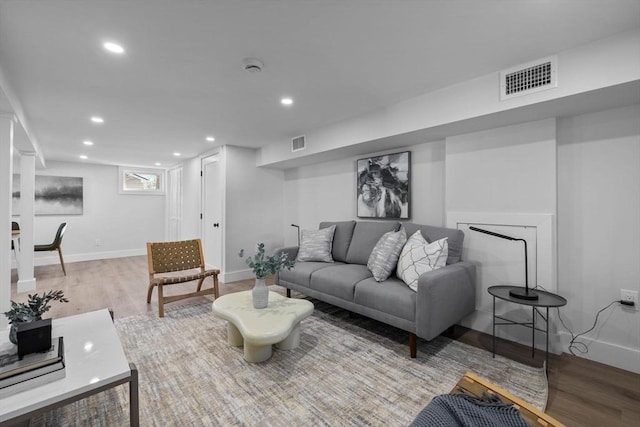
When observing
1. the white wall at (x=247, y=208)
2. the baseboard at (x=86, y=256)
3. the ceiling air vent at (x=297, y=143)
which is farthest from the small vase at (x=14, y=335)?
the baseboard at (x=86, y=256)

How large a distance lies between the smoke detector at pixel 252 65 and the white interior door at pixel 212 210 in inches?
112

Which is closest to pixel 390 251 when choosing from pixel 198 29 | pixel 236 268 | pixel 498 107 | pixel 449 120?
pixel 449 120

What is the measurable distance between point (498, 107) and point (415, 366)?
6.69ft

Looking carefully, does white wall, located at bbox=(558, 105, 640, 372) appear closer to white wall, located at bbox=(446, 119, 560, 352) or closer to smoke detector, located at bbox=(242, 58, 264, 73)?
white wall, located at bbox=(446, 119, 560, 352)

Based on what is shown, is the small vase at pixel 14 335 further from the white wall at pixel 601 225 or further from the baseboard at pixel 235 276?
the white wall at pixel 601 225

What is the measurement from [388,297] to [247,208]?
10.2 feet

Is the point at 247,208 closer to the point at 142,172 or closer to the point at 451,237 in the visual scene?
the point at 451,237

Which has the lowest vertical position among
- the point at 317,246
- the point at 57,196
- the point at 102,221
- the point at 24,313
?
the point at 24,313

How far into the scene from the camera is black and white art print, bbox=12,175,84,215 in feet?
19.4

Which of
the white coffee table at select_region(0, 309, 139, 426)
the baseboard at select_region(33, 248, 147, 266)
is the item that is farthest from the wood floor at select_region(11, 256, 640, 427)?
the white coffee table at select_region(0, 309, 139, 426)

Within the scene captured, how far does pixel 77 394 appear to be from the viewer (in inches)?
48.8

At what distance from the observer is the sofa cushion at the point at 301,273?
10.2 ft

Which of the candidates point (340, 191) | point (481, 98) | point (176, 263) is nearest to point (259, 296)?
point (176, 263)

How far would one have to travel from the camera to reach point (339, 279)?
9.07ft
